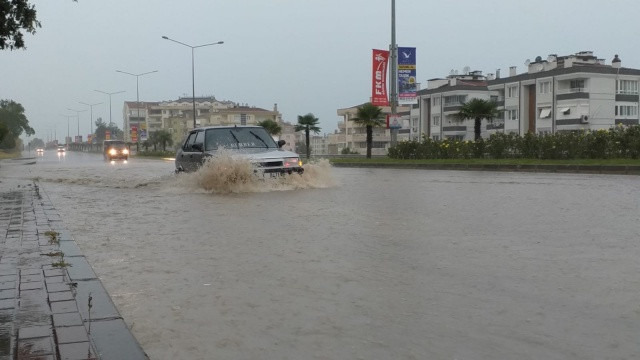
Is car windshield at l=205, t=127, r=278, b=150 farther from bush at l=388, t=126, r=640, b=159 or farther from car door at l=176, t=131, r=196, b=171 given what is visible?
bush at l=388, t=126, r=640, b=159

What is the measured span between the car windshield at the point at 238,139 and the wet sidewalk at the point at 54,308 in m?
8.04

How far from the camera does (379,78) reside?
34.4m

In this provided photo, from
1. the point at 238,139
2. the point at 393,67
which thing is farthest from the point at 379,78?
the point at 238,139

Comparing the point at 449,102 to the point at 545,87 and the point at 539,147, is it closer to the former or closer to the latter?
the point at 545,87

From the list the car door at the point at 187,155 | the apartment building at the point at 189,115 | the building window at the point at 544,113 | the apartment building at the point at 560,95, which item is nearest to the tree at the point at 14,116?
the apartment building at the point at 189,115

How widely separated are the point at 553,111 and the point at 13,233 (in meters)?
68.4

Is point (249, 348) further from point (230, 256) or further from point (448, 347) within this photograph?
point (230, 256)

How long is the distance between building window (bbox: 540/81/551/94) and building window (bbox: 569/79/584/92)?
243cm

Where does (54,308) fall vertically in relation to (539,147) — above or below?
below

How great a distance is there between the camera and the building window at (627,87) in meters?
68.9

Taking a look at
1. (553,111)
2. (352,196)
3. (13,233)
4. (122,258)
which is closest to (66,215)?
(13,233)

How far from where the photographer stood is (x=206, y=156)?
1474 centimetres

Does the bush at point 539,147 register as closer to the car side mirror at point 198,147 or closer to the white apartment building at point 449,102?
the car side mirror at point 198,147

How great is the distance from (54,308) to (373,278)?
2399mm
